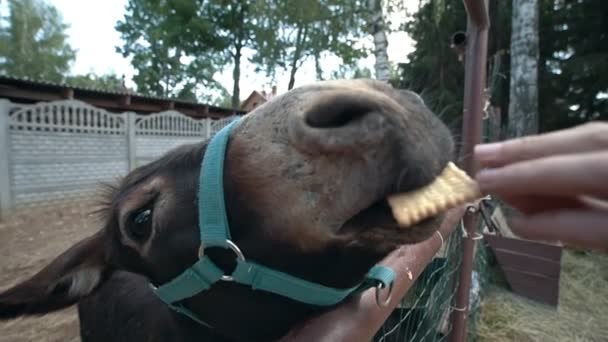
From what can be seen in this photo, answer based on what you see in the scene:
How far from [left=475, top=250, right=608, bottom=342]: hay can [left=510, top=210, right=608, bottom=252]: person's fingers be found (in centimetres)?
264

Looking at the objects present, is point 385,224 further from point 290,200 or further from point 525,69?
point 525,69

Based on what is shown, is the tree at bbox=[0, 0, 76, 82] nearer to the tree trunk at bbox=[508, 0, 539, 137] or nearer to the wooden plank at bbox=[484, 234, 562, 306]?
the tree trunk at bbox=[508, 0, 539, 137]

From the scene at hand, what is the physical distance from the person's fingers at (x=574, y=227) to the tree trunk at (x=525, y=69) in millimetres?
6209

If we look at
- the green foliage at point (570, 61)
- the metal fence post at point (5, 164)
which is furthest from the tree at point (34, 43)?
the green foliage at point (570, 61)

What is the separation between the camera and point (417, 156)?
28.6 inches

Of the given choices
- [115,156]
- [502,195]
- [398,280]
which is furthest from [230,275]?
[115,156]

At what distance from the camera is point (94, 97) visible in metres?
9.28

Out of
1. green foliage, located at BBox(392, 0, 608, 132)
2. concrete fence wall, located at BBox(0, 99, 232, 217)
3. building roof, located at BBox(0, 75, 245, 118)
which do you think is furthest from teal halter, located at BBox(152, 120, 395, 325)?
building roof, located at BBox(0, 75, 245, 118)

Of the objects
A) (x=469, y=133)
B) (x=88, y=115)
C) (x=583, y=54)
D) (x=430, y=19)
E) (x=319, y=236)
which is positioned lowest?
(x=319, y=236)

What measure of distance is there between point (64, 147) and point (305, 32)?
543 inches

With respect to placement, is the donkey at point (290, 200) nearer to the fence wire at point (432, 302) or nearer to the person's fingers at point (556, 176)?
the person's fingers at point (556, 176)

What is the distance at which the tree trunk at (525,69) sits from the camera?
19.4ft

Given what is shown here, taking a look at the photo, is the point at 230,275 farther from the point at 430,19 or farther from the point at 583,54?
the point at 583,54

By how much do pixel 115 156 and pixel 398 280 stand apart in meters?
9.12
